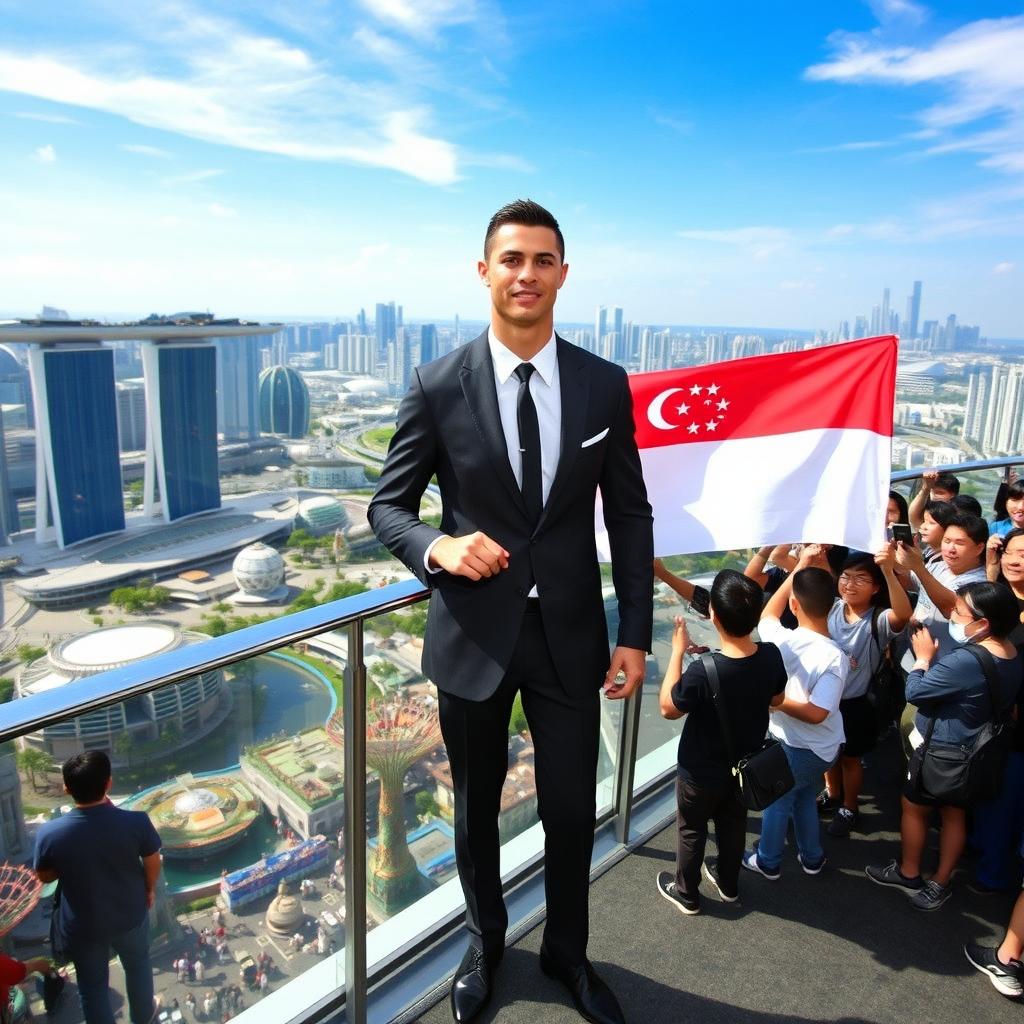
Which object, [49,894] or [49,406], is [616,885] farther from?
[49,406]

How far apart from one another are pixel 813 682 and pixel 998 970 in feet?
2.62

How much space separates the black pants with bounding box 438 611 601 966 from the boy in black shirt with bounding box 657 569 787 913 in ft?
1.57

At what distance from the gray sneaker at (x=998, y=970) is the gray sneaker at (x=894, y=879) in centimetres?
26

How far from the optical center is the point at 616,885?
221cm

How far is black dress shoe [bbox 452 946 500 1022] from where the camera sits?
5.64 feet

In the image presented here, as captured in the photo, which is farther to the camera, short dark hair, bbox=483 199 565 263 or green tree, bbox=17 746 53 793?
short dark hair, bbox=483 199 565 263

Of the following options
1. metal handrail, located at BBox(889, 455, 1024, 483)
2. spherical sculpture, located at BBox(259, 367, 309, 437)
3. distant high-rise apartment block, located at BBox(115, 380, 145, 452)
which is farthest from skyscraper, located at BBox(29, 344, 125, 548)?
metal handrail, located at BBox(889, 455, 1024, 483)

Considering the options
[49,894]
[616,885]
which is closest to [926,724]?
[616,885]

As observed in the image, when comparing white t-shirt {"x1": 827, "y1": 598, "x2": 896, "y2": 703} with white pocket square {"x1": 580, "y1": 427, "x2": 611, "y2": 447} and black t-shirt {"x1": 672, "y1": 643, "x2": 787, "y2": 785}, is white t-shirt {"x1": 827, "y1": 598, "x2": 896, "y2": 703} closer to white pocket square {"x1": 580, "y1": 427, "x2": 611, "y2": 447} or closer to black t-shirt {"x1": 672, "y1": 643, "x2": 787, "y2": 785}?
black t-shirt {"x1": 672, "y1": 643, "x2": 787, "y2": 785}

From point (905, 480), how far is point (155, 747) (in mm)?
3389

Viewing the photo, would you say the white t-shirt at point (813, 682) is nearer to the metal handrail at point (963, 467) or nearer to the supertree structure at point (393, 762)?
the supertree structure at point (393, 762)

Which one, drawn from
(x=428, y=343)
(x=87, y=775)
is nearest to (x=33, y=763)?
(x=87, y=775)

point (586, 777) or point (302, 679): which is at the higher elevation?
point (302, 679)

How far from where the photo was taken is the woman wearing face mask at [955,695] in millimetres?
1973
